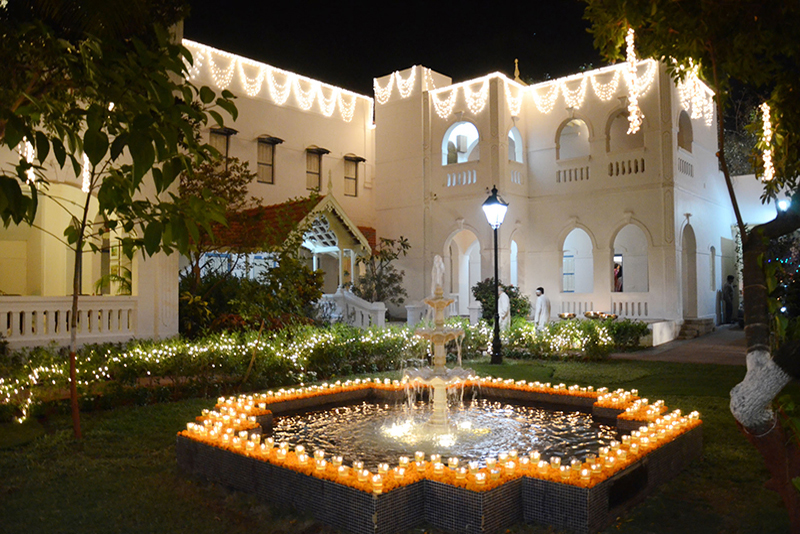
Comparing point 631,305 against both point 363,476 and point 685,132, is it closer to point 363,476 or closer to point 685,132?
point 685,132

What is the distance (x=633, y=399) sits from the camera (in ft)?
30.0

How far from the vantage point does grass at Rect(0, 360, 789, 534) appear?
16.9 ft

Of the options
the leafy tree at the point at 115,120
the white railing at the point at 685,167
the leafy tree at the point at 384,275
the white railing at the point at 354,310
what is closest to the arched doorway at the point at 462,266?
the leafy tree at the point at 384,275

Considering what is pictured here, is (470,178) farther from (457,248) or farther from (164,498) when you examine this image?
(164,498)

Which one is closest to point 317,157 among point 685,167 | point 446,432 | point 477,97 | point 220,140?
point 220,140

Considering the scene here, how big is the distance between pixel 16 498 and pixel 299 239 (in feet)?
29.3

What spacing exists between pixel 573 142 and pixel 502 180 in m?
5.01

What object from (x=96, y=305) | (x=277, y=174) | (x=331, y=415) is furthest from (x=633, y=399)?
(x=277, y=174)

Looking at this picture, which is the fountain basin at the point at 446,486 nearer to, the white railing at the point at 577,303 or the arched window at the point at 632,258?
the white railing at the point at 577,303

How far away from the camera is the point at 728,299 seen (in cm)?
2338

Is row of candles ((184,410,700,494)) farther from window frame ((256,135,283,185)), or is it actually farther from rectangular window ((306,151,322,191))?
rectangular window ((306,151,322,191))

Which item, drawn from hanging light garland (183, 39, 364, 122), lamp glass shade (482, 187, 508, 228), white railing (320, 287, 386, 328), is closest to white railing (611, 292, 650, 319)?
white railing (320, 287, 386, 328)

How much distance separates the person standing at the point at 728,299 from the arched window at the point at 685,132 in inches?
220

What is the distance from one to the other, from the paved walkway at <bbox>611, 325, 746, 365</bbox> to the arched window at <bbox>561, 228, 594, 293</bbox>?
17.2 feet
